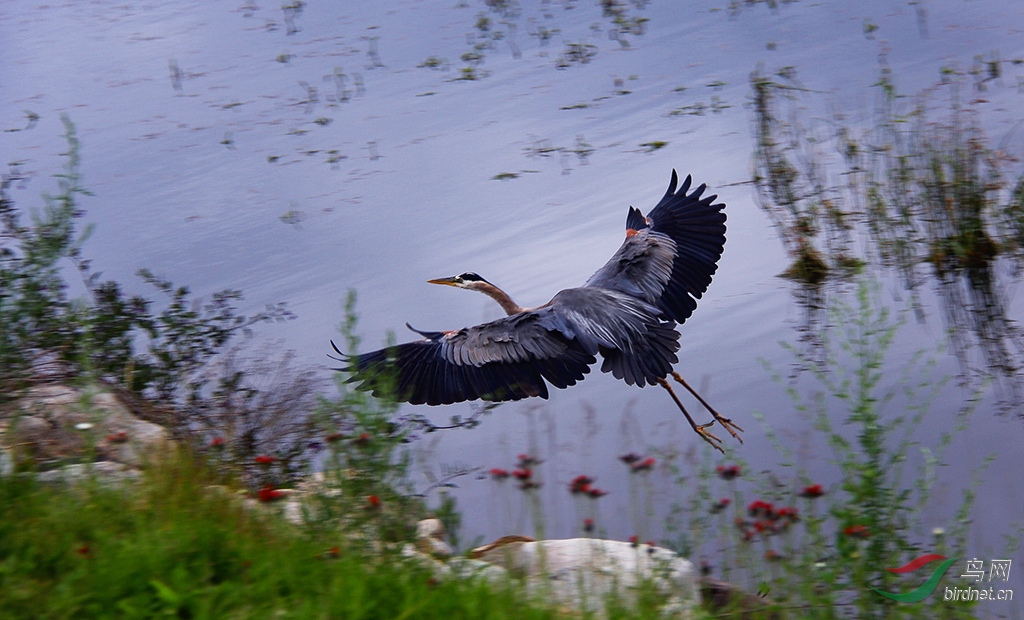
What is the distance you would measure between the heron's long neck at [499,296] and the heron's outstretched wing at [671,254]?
0.57 m

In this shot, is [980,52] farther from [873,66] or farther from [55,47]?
[55,47]

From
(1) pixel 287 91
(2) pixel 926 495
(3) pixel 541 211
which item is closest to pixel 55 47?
(1) pixel 287 91

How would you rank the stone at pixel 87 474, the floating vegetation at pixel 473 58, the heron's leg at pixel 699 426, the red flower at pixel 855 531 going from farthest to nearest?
the floating vegetation at pixel 473 58 < the heron's leg at pixel 699 426 < the stone at pixel 87 474 < the red flower at pixel 855 531

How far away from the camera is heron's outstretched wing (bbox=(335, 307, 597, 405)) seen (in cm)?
459

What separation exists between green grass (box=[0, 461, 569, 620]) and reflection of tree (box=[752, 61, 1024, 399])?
9.86 ft

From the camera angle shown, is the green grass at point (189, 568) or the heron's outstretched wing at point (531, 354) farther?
the heron's outstretched wing at point (531, 354)

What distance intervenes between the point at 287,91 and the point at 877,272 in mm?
6147

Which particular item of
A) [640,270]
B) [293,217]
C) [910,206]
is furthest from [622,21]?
[640,270]

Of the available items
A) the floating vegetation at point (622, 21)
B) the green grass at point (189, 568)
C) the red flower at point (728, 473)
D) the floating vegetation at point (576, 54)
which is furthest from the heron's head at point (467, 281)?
the floating vegetation at point (622, 21)

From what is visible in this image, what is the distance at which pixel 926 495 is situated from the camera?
8.38 feet

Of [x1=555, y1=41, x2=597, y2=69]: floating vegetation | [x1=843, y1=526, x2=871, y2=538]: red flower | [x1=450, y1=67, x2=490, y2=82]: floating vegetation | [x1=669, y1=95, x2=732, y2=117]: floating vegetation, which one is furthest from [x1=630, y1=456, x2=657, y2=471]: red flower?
[x1=555, y1=41, x2=597, y2=69]: floating vegetation

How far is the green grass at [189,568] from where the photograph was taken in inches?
88.3

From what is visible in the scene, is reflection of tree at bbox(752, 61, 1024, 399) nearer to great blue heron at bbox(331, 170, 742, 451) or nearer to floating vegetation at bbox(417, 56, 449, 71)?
great blue heron at bbox(331, 170, 742, 451)

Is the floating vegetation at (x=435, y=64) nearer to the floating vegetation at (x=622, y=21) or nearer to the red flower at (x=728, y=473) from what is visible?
the floating vegetation at (x=622, y=21)
